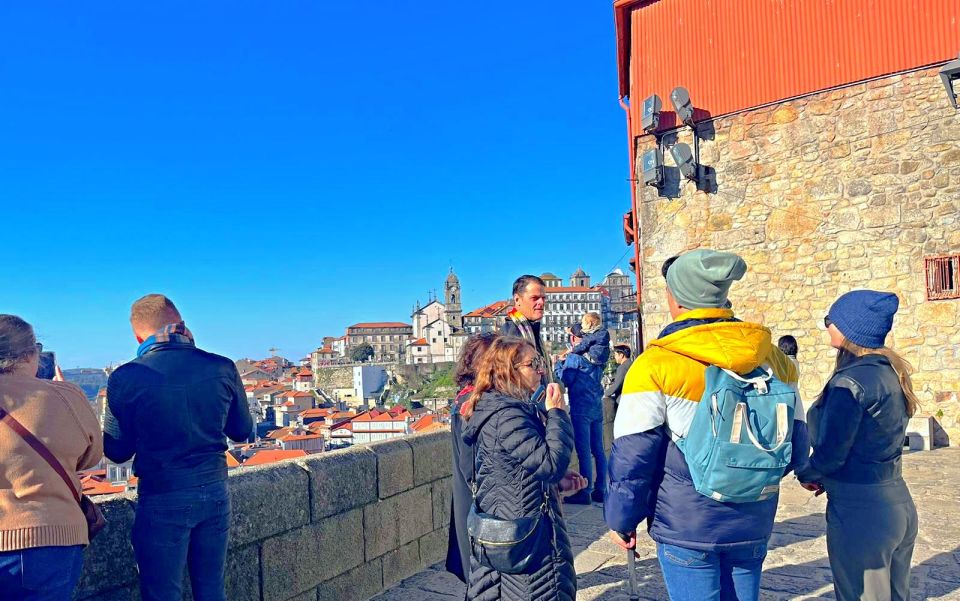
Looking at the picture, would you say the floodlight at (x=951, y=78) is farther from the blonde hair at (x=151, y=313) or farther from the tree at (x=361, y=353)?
the tree at (x=361, y=353)

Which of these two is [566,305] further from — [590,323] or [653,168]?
[590,323]

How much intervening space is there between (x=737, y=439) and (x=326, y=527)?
2.19 metres

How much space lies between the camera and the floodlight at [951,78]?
7465 mm

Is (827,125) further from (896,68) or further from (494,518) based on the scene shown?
(494,518)

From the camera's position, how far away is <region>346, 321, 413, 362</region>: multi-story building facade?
121750mm

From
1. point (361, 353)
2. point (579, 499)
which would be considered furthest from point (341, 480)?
point (361, 353)

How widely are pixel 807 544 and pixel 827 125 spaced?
6.78m

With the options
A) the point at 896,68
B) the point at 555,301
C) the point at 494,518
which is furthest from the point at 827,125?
the point at 555,301

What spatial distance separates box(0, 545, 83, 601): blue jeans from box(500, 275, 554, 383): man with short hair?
2.48 m

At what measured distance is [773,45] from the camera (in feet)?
31.4

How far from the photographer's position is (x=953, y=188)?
8250 millimetres

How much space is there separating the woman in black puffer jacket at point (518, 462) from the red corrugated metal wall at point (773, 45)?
8725 millimetres

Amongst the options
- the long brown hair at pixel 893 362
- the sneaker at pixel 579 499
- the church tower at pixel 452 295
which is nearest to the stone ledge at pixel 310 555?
the sneaker at pixel 579 499

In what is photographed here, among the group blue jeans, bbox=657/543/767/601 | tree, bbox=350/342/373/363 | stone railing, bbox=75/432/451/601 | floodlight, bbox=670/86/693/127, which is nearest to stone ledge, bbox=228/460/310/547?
stone railing, bbox=75/432/451/601
